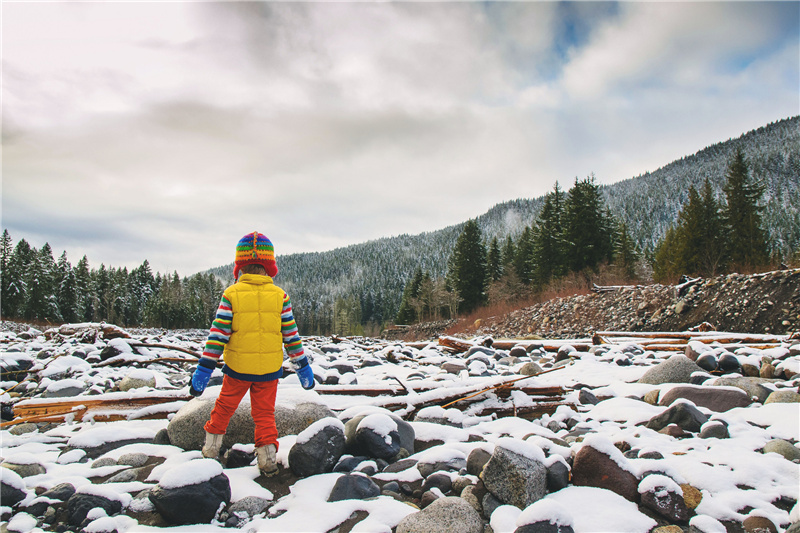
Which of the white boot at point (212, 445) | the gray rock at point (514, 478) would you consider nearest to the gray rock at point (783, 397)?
the gray rock at point (514, 478)

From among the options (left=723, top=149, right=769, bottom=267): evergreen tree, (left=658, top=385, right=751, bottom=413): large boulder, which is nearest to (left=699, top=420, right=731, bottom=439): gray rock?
(left=658, top=385, right=751, bottom=413): large boulder

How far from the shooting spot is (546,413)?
407 centimetres

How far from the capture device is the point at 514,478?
2.16m

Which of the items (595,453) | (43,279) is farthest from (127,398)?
(43,279)

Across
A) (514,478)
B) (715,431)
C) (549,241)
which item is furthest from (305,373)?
(549,241)

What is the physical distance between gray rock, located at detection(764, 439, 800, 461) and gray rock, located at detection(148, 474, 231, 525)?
3.66m

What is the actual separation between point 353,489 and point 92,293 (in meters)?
81.4

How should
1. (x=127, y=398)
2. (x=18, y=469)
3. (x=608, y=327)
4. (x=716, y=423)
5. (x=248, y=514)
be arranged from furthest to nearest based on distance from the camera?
(x=608, y=327) < (x=127, y=398) < (x=716, y=423) < (x=18, y=469) < (x=248, y=514)

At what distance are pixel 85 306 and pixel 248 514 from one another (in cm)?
7738

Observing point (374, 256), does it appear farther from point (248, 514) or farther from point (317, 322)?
point (248, 514)

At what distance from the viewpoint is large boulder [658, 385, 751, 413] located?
144 inches

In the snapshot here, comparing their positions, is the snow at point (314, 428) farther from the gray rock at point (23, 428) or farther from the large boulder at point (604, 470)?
the gray rock at point (23, 428)

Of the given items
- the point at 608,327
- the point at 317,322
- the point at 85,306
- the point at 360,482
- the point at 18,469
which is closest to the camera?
the point at 360,482

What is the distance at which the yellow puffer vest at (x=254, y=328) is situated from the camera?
2.91m
